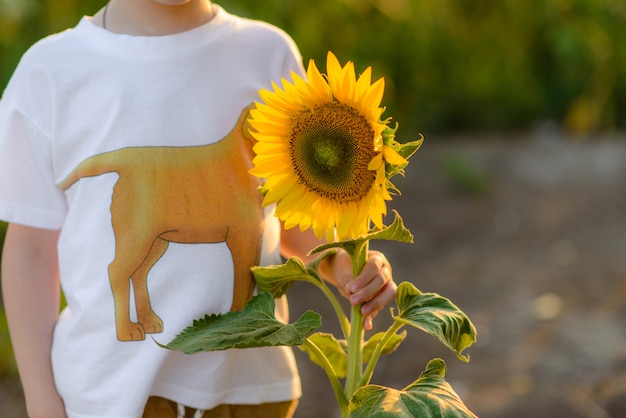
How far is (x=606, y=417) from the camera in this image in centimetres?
287

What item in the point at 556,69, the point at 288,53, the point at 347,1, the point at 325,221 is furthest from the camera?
the point at 556,69

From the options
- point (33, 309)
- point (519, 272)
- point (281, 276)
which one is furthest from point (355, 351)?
point (519, 272)

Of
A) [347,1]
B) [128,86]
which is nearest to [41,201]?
[128,86]

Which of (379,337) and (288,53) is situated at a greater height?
(288,53)

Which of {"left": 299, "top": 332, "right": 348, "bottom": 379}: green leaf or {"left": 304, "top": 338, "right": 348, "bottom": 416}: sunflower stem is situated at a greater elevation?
{"left": 304, "top": 338, "right": 348, "bottom": 416}: sunflower stem

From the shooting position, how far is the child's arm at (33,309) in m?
1.37

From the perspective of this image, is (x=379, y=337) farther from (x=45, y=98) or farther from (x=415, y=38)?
(x=415, y=38)

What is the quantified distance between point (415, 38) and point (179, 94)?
448cm

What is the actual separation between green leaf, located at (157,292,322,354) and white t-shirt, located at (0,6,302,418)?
0.12m

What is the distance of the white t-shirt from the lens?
4.26ft

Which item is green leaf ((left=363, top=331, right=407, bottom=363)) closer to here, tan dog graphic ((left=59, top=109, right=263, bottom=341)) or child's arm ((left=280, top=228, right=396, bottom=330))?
child's arm ((left=280, top=228, right=396, bottom=330))

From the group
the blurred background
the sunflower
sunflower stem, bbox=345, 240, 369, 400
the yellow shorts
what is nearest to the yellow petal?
the sunflower

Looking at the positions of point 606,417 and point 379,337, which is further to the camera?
point 606,417

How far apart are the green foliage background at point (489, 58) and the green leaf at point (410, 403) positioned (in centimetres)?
430
